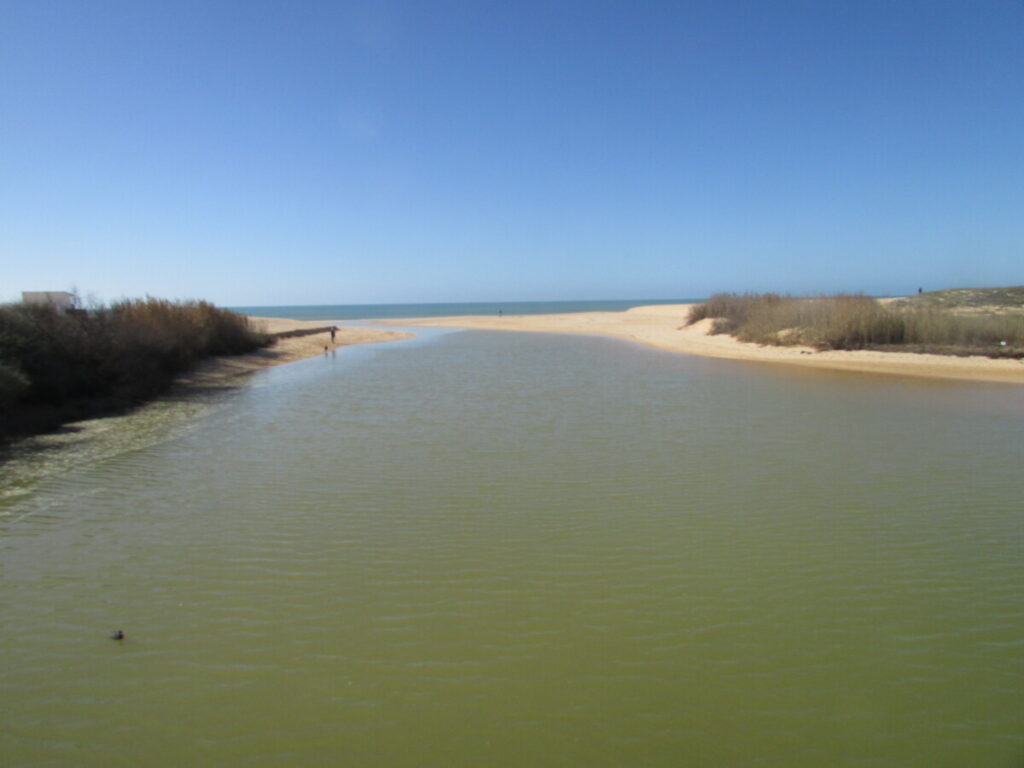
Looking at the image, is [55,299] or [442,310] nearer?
[55,299]

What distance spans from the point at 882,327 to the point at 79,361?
25.6 m

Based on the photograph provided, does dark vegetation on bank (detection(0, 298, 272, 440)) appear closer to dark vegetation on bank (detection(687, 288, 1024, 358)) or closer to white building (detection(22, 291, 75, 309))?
white building (detection(22, 291, 75, 309))

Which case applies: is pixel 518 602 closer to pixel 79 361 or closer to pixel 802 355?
pixel 79 361

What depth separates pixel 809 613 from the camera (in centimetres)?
450

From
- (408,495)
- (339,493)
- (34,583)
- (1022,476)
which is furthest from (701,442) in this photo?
(34,583)

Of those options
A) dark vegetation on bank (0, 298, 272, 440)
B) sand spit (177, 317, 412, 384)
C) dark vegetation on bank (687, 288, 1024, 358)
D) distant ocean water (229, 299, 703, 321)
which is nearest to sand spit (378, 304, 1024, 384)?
dark vegetation on bank (687, 288, 1024, 358)

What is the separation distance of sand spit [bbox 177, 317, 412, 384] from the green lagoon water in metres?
10.2

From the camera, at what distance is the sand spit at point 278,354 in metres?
20.0

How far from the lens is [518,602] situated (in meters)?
4.70

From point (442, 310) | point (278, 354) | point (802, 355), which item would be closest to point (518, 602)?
point (802, 355)

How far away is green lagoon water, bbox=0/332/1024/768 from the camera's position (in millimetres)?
3361

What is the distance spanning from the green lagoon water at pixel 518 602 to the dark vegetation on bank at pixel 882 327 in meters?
12.8

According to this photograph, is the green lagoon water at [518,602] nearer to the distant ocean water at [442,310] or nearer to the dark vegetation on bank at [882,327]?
the dark vegetation on bank at [882,327]

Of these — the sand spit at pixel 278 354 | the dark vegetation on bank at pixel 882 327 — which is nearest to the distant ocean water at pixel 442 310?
the sand spit at pixel 278 354
